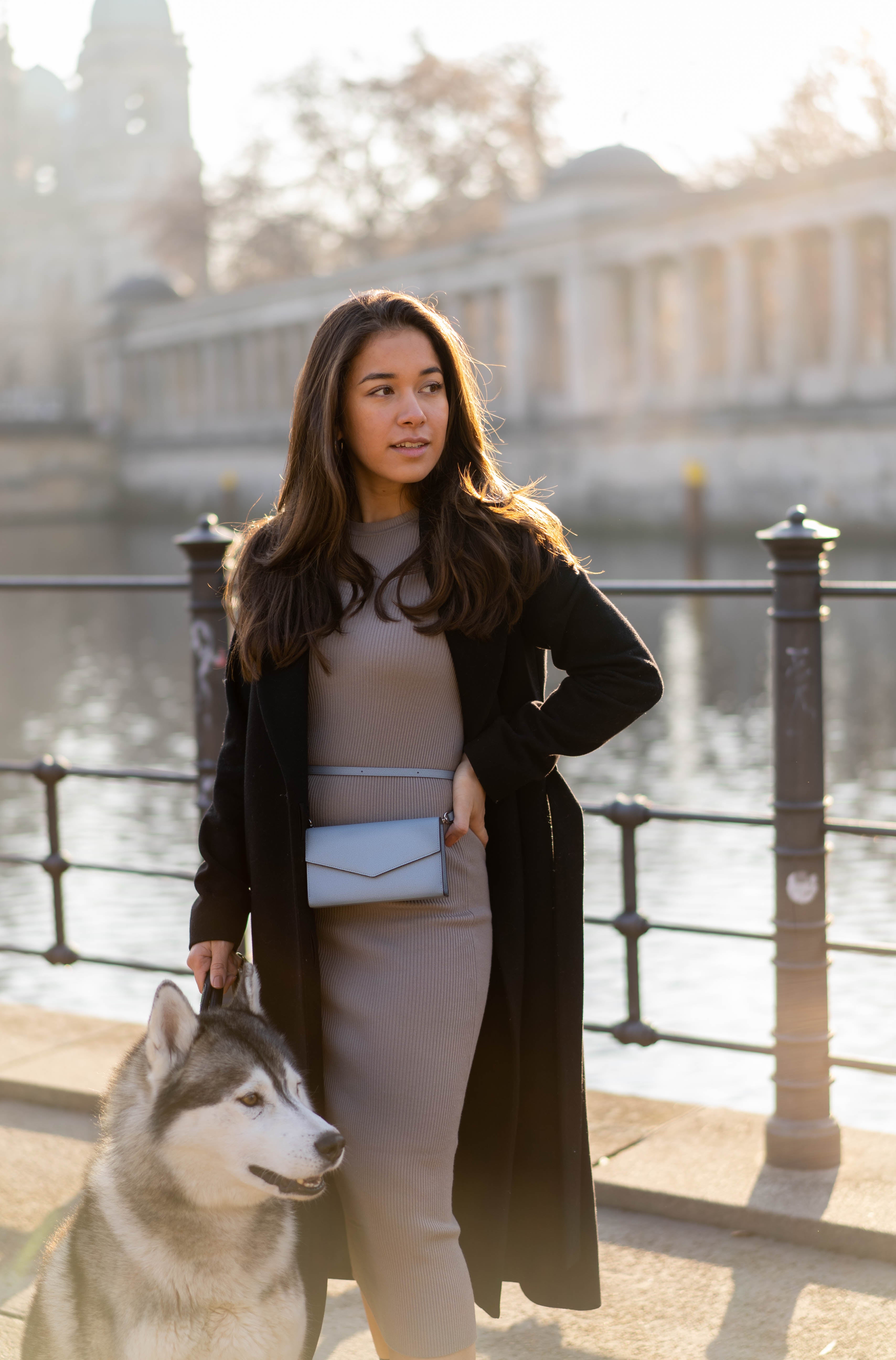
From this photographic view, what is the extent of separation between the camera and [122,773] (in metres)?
5.20

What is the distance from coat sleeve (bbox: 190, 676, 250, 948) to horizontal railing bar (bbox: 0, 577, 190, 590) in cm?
209

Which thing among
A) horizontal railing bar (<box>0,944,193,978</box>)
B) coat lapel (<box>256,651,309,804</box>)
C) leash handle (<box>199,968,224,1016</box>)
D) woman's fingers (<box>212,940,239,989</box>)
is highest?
coat lapel (<box>256,651,309,804</box>)

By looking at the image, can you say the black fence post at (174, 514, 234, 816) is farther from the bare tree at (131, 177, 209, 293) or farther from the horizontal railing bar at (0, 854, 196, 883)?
the bare tree at (131, 177, 209, 293)

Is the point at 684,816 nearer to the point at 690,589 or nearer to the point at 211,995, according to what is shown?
the point at 690,589

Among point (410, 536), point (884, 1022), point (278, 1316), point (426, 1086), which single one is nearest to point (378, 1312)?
point (278, 1316)

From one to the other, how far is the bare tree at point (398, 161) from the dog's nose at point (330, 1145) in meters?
53.7

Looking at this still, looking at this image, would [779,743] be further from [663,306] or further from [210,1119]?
[663,306]

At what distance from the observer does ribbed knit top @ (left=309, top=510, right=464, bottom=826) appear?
8.42 feet

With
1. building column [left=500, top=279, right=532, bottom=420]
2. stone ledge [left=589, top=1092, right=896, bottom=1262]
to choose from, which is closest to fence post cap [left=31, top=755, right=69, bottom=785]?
stone ledge [left=589, top=1092, right=896, bottom=1262]

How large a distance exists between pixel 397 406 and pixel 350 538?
22 centimetres

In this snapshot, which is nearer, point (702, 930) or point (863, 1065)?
point (863, 1065)

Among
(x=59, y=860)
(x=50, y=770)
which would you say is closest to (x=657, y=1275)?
(x=59, y=860)

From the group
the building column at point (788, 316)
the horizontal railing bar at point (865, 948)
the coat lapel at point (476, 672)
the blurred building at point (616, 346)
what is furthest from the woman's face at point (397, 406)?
the building column at point (788, 316)

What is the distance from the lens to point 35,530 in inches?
2398
